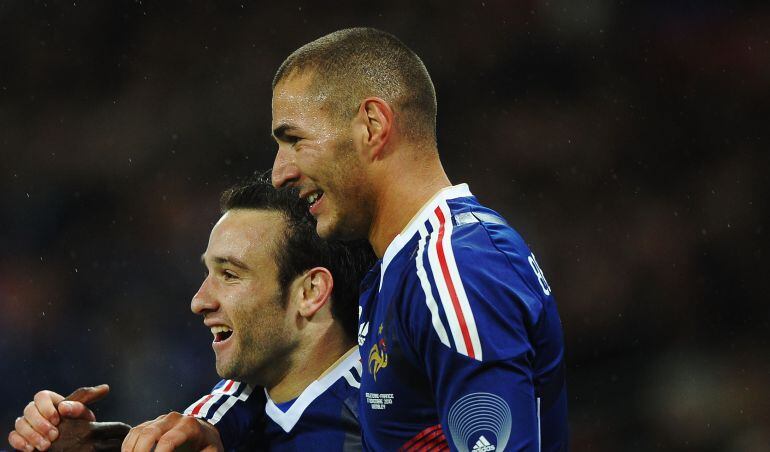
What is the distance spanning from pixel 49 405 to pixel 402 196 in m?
1.11

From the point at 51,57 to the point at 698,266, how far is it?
421cm

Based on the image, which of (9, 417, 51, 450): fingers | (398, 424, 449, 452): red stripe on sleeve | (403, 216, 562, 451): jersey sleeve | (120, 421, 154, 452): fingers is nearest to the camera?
(403, 216, 562, 451): jersey sleeve

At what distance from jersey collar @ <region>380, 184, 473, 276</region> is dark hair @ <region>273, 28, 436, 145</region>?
0.49 ft

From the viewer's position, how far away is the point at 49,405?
2.37 metres

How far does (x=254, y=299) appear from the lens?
8.07ft

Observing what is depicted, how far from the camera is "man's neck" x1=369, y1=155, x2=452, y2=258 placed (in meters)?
1.91

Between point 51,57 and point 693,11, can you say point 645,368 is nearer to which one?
point 693,11

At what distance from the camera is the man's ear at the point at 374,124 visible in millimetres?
1916

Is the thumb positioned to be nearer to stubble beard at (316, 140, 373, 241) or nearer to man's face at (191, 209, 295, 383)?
man's face at (191, 209, 295, 383)

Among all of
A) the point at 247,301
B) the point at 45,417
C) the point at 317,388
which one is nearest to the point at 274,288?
the point at 247,301

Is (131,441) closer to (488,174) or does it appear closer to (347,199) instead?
(347,199)

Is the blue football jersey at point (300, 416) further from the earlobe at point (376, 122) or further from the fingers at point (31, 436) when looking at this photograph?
the earlobe at point (376, 122)

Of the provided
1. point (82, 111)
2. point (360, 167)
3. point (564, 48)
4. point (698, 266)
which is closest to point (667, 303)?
point (698, 266)

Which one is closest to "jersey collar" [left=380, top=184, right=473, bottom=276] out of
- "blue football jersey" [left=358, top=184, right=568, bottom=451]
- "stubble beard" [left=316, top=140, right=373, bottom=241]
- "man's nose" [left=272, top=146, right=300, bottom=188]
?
"blue football jersey" [left=358, top=184, right=568, bottom=451]
